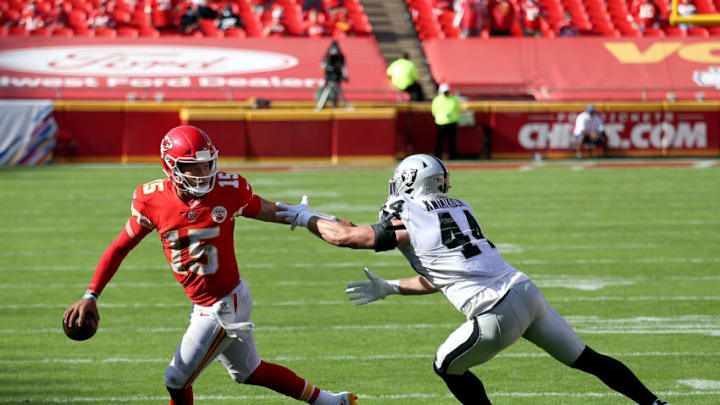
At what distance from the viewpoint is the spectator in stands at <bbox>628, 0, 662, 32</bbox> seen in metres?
27.3

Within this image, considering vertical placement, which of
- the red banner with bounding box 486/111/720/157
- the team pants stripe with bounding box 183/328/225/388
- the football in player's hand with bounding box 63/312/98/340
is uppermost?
the football in player's hand with bounding box 63/312/98/340

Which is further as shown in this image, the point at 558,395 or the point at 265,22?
the point at 265,22

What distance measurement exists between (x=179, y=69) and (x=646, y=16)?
1160cm

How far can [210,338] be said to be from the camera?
202 inches

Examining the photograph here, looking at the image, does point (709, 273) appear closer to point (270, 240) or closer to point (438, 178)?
point (270, 240)

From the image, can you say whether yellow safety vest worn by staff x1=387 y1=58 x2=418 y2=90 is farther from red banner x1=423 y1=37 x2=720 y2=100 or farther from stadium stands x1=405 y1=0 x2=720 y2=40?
stadium stands x1=405 y1=0 x2=720 y2=40

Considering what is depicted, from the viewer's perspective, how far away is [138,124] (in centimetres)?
2127

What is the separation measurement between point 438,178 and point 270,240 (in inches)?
298

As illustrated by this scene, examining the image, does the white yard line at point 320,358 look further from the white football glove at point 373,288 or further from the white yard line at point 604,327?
the white football glove at point 373,288

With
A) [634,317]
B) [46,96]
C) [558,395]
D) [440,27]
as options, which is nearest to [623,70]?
[440,27]

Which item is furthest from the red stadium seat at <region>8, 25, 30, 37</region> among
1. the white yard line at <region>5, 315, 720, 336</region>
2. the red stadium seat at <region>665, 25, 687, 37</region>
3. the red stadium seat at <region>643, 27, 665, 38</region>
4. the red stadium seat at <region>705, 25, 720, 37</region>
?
the white yard line at <region>5, 315, 720, 336</region>

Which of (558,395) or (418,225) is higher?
(418,225)

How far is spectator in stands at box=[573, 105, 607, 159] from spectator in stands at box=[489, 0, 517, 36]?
189 inches

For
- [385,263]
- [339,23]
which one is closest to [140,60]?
[339,23]
